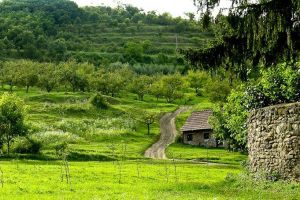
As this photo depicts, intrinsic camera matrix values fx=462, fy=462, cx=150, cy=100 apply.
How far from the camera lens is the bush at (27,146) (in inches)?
2133

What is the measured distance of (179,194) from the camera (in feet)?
70.1

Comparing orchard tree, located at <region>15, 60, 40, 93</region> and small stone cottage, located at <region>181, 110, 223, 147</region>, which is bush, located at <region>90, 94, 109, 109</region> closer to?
orchard tree, located at <region>15, 60, 40, 93</region>

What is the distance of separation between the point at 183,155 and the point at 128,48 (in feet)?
423

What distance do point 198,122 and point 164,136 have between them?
263 inches

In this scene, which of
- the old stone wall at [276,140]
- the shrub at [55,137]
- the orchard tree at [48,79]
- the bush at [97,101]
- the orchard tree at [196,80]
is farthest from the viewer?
the orchard tree at [196,80]

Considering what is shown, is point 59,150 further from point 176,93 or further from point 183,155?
point 176,93

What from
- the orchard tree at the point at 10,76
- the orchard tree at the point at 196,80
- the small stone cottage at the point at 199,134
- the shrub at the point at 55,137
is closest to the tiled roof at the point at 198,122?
the small stone cottage at the point at 199,134

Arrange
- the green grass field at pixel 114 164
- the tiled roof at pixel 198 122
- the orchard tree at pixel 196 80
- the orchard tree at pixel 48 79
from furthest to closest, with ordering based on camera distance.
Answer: the orchard tree at pixel 196 80, the orchard tree at pixel 48 79, the tiled roof at pixel 198 122, the green grass field at pixel 114 164

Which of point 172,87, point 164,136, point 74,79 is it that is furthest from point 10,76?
point 164,136

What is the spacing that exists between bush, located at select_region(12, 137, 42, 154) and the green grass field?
147 centimetres

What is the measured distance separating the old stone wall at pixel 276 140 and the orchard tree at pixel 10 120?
120ft

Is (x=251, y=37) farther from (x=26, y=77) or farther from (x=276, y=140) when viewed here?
(x=26, y=77)

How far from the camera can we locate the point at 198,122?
83438 mm

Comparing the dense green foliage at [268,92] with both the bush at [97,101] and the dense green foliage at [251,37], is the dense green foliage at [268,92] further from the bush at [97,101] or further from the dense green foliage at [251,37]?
the bush at [97,101]
